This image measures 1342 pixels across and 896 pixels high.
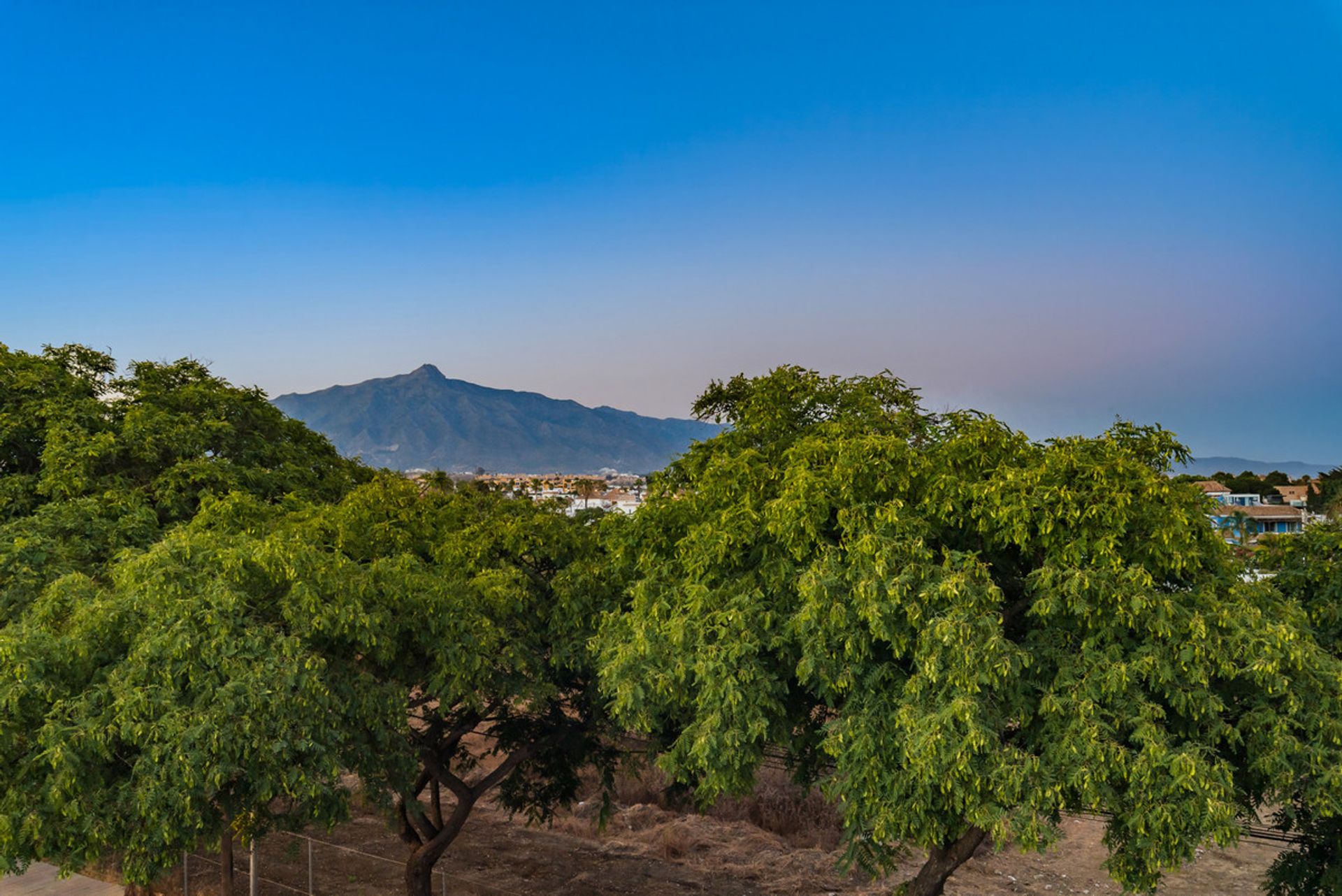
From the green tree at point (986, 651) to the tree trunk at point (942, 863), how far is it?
0.11 ft

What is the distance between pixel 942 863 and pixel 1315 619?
477 centimetres

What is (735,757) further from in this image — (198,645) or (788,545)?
(198,645)

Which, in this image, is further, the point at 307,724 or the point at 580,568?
the point at 580,568

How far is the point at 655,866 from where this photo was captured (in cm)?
1931

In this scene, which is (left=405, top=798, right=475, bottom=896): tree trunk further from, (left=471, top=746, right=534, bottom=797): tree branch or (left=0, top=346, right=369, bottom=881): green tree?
(left=0, top=346, right=369, bottom=881): green tree

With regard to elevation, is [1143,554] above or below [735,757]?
above

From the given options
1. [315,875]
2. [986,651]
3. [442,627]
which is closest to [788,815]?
[315,875]

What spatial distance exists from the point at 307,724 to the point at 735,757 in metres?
4.14

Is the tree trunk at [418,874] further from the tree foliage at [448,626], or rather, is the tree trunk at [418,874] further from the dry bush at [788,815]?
the dry bush at [788,815]

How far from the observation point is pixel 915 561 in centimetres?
860

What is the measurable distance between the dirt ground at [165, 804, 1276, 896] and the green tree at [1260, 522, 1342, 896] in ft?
28.5

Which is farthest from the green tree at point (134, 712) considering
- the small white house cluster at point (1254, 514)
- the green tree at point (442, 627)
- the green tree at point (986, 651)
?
the small white house cluster at point (1254, 514)

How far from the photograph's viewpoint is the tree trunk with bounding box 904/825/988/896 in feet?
33.5

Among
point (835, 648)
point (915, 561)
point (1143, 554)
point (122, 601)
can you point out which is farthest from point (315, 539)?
point (1143, 554)
